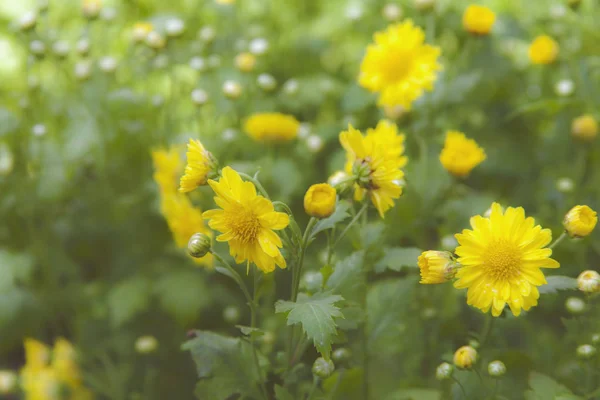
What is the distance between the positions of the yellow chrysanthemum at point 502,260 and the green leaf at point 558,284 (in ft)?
0.40

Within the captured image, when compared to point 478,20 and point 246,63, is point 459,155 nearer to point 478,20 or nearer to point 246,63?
point 478,20

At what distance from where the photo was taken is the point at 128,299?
6.60 feet

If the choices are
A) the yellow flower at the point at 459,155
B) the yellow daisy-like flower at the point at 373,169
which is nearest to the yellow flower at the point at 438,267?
the yellow daisy-like flower at the point at 373,169

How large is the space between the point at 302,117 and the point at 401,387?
4.28 ft

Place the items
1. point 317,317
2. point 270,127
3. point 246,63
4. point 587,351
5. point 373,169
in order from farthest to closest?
point 246,63
point 270,127
point 587,351
point 373,169
point 317,317

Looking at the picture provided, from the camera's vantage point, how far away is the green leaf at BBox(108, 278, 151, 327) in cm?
198

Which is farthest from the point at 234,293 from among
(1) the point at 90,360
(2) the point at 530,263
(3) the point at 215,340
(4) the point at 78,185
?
(2) the point at 530,263

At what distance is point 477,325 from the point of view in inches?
80.8

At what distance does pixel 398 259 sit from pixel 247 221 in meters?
0.42

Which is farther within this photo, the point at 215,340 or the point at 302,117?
the point at 302,117

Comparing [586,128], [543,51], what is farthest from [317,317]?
[543,51]

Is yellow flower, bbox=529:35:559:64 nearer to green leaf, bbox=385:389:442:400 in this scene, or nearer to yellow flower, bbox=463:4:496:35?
yellow flower, bbox=463:4:496:35

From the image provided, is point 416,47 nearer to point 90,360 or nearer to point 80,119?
point 80,119

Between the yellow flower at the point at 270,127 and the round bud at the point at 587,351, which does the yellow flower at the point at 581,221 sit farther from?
the yellow flower at the point at 270,127
